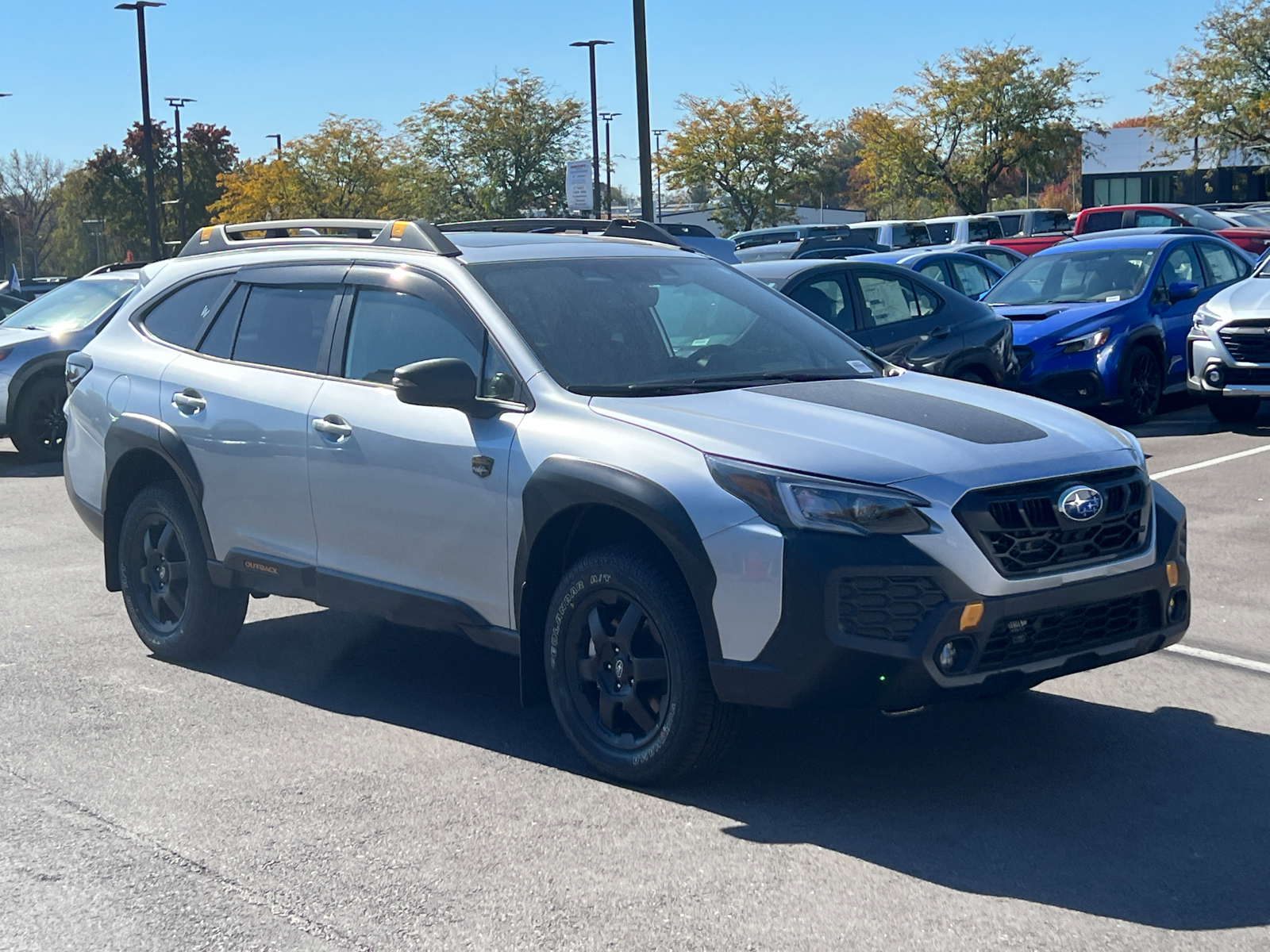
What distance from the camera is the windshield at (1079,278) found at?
1368cm

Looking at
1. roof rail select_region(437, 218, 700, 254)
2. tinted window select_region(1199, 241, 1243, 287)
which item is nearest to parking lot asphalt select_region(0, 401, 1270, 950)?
roof rail select_region(437, 218, 700, 254)

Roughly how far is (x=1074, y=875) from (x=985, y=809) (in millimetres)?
543

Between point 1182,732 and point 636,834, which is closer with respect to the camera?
point 636,834

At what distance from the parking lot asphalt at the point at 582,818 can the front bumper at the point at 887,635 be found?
1.34ft

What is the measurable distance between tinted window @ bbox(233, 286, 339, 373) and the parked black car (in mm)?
5949

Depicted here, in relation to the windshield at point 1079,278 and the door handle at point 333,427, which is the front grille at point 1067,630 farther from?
the windshield at point 1079,278

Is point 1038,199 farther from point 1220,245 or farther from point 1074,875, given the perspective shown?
point 1074,875

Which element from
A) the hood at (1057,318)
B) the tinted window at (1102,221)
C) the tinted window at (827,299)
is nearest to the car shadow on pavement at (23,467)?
the tinted window at (827,299)

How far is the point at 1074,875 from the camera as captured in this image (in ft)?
12.9

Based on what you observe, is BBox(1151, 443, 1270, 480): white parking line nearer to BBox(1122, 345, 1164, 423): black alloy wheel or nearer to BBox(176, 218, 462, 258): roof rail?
BBox(1122, 345, 1164, 423): black alloy wheel

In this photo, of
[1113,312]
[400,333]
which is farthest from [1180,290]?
[400,333]

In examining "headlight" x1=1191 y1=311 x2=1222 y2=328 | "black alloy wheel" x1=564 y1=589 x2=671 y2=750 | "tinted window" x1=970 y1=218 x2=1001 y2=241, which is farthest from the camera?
"tinted window" x1=970 y1=218 x2=1001 y2=241

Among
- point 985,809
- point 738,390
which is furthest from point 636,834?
point 738,390

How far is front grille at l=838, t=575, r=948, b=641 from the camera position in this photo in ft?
13.7
